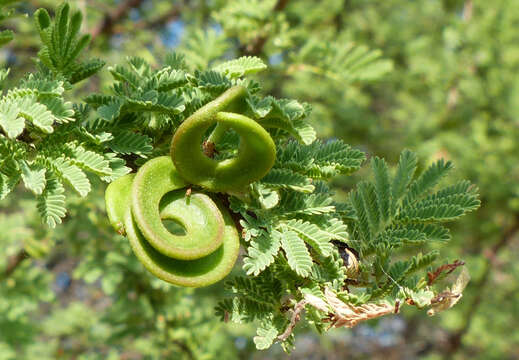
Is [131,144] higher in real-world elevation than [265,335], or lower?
higher

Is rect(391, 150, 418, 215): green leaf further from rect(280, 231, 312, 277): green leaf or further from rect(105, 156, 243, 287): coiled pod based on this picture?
rect(105, 156, 243, 287): coiled pod

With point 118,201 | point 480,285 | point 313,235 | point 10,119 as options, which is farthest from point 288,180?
point 480,285

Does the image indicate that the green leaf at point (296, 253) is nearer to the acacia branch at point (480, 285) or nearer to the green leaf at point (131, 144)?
the green leaf at point (131, 144)

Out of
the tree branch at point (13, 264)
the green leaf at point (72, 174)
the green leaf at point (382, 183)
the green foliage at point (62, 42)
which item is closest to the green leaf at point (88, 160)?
the green leaf at point (72, 174)

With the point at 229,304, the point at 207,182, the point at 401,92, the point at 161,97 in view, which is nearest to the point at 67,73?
the point at 161,97

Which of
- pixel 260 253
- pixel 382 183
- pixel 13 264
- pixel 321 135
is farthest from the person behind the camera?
pixel 321 135

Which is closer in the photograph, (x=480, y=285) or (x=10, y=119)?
(x=10, y=119)

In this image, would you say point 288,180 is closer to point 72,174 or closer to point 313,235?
point 313,235
